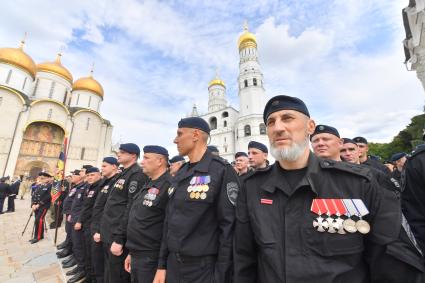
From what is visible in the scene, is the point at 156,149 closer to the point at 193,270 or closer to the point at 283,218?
the point at 193,270

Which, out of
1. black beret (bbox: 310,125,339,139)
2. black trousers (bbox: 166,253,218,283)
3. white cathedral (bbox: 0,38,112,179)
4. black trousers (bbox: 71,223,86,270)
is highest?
white cathedral (bbox: 0,38,112,179)

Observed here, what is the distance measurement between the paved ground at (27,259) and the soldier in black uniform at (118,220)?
2225 millimetres

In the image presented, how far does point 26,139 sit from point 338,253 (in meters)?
32.1

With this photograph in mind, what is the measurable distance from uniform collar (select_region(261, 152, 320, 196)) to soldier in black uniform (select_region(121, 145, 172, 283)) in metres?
1.66

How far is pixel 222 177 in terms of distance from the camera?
2217mm

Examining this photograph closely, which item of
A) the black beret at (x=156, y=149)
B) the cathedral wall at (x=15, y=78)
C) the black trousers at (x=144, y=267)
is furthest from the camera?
the cathedral wall at (x=15, y=78)

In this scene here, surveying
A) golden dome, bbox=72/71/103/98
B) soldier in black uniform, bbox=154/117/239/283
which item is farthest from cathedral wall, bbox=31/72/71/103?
soldier in black uniform, bbox=154/117/239/283

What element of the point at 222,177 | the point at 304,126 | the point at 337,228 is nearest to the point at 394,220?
the point at 337,228

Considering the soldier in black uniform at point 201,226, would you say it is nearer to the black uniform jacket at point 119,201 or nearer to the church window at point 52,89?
the black uniform jacket at point 119,201

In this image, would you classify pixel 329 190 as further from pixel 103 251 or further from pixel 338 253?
pixel 103 251

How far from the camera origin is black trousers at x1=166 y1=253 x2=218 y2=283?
1886mm

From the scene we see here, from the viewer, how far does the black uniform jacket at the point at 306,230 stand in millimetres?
1146

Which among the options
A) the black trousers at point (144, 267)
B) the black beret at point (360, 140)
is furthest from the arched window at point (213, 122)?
the black trousers at point (144, 267)

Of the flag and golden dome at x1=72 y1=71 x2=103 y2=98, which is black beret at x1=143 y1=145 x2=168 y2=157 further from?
golden dome at x1=72 y1=71 x2=103 y2=98
